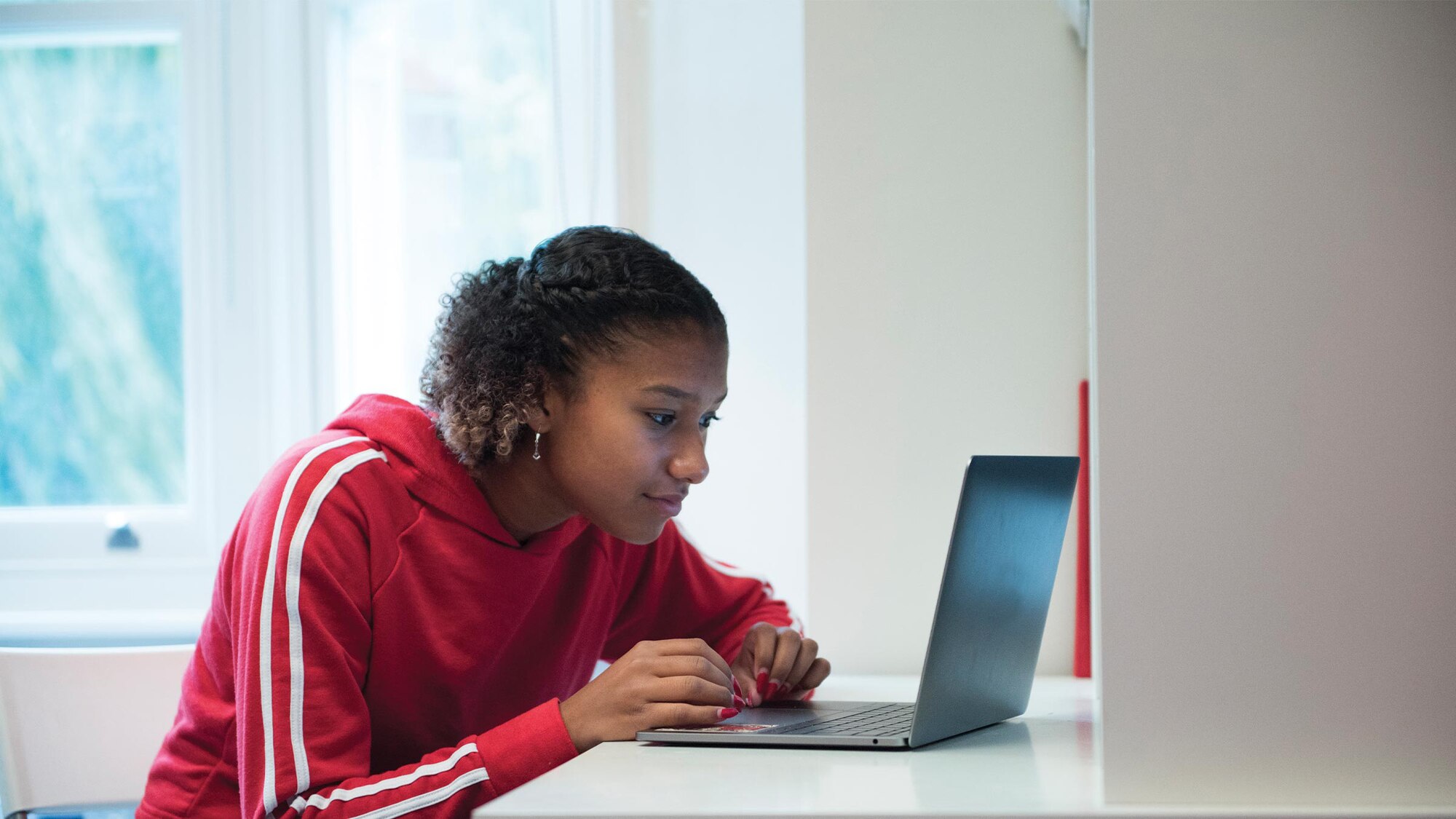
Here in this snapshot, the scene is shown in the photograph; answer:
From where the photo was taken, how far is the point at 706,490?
1.94 m

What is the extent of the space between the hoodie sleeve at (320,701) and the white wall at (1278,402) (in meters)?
0.44

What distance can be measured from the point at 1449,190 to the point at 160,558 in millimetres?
2061

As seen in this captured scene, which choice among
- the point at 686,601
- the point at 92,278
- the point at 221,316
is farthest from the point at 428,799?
the point at 92,278

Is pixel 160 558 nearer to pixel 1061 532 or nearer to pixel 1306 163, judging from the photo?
pixel 1061 532

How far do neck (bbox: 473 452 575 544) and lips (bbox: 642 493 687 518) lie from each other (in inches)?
4.4

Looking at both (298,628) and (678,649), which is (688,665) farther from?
(298,628)

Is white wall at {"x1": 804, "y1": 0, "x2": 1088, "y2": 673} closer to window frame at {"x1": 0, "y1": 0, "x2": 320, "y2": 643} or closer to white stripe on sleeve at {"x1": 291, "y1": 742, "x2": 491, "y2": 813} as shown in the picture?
white stripe on sleeve at {"x1": 291, "y1": 742, "x2": 491, "y2": 813}

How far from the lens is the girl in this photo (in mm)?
869

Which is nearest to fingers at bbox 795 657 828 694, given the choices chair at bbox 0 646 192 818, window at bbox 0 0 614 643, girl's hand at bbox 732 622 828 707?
girl's hand at bbox 732 622 828 707

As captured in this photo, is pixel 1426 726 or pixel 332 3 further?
pixel 332 3

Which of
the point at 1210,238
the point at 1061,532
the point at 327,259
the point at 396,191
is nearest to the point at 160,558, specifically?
the point at 327,259

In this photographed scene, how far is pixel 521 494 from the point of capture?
1149mm

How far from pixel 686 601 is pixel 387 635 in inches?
16.6

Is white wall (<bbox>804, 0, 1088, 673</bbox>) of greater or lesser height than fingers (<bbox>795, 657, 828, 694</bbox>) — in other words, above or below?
above
